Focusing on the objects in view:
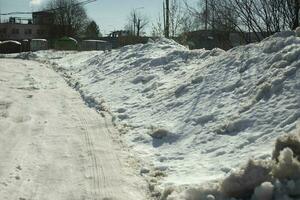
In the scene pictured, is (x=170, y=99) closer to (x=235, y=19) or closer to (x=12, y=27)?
(x=235, y=19)

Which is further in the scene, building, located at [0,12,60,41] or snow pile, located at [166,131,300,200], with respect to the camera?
building, located at [0,12,60,41]

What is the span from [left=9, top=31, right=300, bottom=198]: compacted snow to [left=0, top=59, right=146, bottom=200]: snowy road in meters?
0.43

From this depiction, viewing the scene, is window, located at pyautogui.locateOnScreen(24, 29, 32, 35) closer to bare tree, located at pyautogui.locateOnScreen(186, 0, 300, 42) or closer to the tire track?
bare tree, located at pyautogui.locateOnScreen(186, 0, 300, 42)

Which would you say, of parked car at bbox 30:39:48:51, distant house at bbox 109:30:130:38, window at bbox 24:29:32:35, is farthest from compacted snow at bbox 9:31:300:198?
window at bbox 24:29:32:35

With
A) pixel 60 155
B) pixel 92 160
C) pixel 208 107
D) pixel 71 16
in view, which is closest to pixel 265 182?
pixel 92 160

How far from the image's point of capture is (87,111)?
11133mm

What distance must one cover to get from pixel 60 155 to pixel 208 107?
8.66ft

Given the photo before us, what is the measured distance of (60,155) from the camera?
24.8 feet

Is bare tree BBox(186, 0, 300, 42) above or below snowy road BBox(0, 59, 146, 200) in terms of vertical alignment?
above

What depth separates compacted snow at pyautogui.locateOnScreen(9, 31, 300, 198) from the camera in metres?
6.77

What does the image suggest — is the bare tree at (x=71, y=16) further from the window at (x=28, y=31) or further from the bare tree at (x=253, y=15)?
the bare tree at (x=253, y=15)

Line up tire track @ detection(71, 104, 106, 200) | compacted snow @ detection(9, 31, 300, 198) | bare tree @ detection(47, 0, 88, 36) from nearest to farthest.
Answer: tire track @ detection(71, 104, 106, 200) → compacted snow @ detection(9, 31, 300, 198) → bare tree @ detection(47, 0, 88, 36)

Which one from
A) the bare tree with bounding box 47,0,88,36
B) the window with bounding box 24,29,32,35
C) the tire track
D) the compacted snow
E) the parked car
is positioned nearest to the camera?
the tire track

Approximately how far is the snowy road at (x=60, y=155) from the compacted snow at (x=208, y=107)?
0.43 meters
